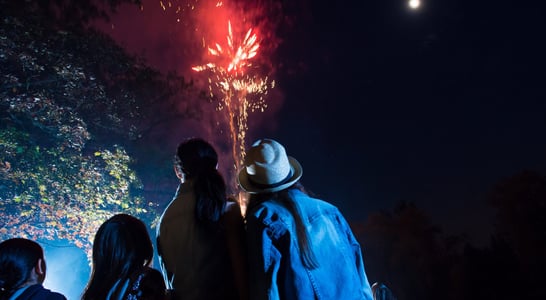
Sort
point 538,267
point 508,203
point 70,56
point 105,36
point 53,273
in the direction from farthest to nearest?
point 508,203
point 538,267
point 53,273
point 105,36
point 70,56

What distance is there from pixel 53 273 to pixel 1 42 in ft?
34.3

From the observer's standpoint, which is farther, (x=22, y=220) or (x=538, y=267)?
(x=538, y=267)

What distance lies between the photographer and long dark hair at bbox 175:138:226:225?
83.5 inches

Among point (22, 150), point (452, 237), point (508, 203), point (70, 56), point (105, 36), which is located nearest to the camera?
point (22, 150)

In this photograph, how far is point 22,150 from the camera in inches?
353

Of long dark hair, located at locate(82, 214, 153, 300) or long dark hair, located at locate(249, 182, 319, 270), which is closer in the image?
long dark hair, located at locate(249, 182, 319, 270)

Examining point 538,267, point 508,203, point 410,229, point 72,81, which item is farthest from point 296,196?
point 410,229

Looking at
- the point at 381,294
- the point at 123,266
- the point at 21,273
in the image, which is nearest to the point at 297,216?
the point at 123,266

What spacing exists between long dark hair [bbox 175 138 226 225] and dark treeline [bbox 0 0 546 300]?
29.1ft

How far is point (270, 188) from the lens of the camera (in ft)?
6.53

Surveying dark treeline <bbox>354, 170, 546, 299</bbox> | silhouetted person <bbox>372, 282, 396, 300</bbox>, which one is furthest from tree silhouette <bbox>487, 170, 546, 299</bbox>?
silhouetted person <bbox>372, 282, 396, 300</bbox>

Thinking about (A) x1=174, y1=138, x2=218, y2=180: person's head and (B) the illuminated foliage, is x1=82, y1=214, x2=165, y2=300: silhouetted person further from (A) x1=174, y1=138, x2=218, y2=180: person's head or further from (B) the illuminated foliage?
(B) the illuminated foliage

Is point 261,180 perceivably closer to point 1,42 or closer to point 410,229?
point 1,42

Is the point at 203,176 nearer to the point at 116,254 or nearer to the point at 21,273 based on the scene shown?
the point at 116,254
